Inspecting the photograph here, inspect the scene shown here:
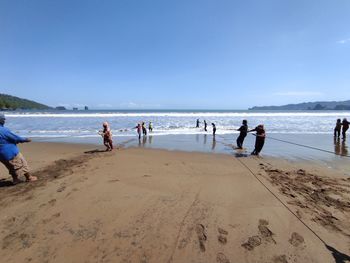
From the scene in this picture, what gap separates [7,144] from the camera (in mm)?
6363

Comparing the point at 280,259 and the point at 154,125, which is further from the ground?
the point at 280,259

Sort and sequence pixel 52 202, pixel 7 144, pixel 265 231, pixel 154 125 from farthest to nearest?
1. pixel 154 125
2. pixel 7 144
3. pixel 52 202
4. pixel 265 231

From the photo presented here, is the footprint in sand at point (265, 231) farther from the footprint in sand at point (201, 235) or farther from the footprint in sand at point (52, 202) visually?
the footprint in sand at point (52, 202)

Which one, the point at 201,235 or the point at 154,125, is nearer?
the point at 201,235

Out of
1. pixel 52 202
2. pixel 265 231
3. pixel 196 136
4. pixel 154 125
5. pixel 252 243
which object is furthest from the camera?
→ pixel 154 125

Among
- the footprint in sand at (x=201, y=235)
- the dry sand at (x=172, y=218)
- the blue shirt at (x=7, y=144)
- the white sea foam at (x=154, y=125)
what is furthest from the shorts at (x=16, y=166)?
the white sea foam at (x=154, y=125)

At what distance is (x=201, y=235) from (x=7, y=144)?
5.27 meters

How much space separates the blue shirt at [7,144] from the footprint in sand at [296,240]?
6454mm

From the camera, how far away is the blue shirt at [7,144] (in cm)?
628

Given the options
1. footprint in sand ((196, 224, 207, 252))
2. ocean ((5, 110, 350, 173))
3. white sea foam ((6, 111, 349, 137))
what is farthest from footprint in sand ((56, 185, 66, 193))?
white sea foam ((6, 111, 349, 137))

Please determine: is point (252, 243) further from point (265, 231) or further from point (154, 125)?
point (154, 125)

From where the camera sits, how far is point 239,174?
8211mm

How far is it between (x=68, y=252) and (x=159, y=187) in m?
3.00

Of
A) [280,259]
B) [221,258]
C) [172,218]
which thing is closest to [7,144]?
[172,218]
